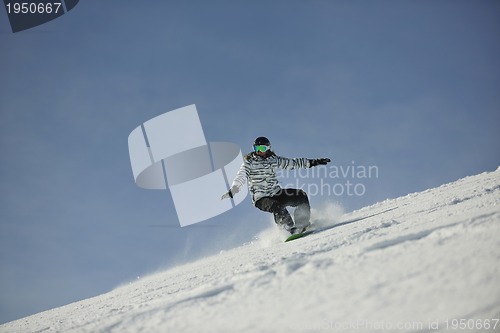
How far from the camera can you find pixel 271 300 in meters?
1.99

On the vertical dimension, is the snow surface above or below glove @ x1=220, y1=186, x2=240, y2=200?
below

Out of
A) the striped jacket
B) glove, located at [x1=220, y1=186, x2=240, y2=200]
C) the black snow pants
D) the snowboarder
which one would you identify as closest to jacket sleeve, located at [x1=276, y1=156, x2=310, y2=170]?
the snowboarder

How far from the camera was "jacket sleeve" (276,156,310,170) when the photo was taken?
7.43 meters

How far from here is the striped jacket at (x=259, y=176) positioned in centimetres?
700

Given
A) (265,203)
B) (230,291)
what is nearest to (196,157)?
(265,203)

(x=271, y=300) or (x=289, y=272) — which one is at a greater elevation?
(x=289, y=272)

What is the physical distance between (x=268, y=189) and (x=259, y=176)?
29 centimetres

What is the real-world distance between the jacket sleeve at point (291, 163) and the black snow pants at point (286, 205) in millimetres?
593

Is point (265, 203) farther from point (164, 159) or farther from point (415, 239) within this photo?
point (164, 159)

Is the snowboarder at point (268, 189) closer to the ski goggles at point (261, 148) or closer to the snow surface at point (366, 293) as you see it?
the ski goggles at point (261, 148)

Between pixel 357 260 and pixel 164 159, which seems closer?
pixel 357 260

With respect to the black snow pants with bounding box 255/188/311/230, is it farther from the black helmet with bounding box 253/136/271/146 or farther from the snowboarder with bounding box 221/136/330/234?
the black helmet with bounding box 253/136/271/146

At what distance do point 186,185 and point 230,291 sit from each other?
11.9 m

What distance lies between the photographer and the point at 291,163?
7.53 m
